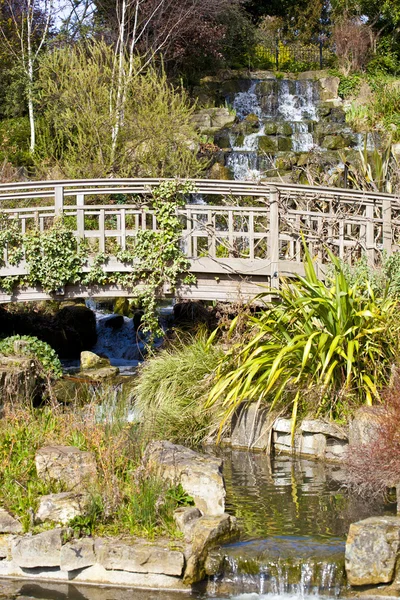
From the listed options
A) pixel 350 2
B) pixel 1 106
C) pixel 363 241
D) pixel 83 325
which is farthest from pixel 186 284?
pixel 350 2

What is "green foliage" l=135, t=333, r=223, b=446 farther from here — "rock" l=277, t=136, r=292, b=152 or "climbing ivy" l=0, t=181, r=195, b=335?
"rock" l=277, t=136, r=292, b=152

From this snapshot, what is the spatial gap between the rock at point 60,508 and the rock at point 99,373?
704 cm

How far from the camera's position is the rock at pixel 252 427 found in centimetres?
1096

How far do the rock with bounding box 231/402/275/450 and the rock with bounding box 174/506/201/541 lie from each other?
10.7ft

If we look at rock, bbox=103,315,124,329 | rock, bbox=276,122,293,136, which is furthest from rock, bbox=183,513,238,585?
rock, bbox=276,122,293,136

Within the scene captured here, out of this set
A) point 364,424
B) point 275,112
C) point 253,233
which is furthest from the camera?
point 275,112

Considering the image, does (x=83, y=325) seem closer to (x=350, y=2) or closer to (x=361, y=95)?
(x=361, y=95)

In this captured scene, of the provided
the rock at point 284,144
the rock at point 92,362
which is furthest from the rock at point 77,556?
the rock at point 284,144

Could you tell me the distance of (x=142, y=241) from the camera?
1422cm

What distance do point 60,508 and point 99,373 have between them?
7494 millimetres

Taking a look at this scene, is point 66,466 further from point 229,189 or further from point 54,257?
point 229,189

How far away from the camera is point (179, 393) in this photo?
460 inches

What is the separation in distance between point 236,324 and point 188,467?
456 centimetres

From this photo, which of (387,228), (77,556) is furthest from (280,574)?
(387,228)
